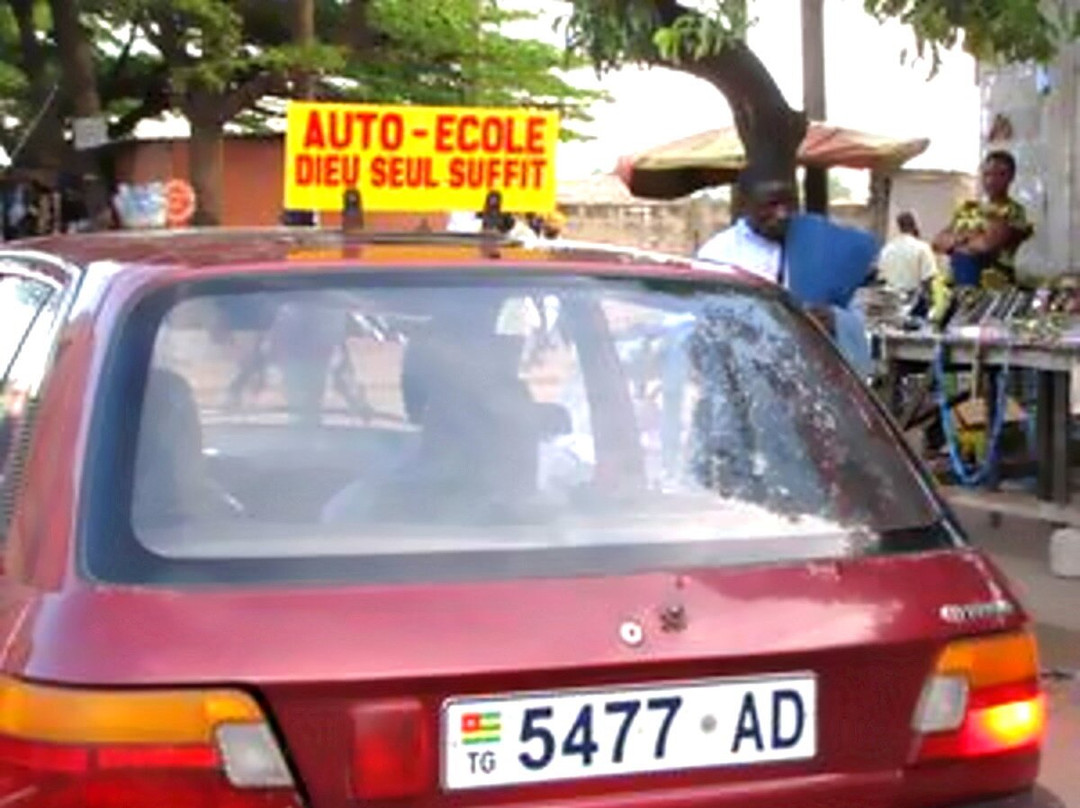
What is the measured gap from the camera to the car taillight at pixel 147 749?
2316mm

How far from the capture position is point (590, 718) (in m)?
2.49

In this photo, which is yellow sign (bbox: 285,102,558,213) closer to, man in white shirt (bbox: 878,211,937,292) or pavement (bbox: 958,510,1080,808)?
pavement (bbox: 958,510,1080,808)

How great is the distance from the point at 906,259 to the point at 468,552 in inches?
492

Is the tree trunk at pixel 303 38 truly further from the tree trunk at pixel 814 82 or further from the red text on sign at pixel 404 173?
the red text on sign at pixel 404 173

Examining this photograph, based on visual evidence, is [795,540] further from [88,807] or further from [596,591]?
[88,807]

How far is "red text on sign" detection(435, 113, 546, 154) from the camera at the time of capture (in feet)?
21.3

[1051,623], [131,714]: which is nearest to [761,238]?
[1051,623]

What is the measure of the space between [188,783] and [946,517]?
1313 mm

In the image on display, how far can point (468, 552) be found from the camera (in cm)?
261

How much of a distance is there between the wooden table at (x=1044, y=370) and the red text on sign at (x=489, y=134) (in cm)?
227

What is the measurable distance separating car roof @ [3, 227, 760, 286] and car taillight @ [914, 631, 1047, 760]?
85 cm

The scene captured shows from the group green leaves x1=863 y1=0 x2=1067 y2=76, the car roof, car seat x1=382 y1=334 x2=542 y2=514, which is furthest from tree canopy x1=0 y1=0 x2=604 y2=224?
car seat x1=382 y1=334 x2=542 y2=514

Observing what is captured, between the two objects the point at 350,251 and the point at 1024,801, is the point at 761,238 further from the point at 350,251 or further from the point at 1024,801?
the point at 1024,801

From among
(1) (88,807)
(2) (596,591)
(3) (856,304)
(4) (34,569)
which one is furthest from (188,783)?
(3) (856,304)
